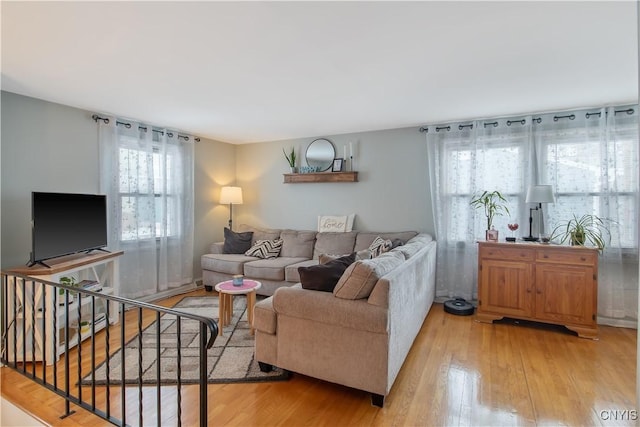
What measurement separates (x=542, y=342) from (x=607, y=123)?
7.81ft

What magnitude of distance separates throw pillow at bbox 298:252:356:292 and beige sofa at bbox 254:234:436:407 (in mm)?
53

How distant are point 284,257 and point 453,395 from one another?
9.67ft

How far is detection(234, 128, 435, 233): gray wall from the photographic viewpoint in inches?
173

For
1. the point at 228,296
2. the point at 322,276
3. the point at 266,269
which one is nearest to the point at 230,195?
the point at 266,269

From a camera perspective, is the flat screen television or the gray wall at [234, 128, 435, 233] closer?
the flat screen television

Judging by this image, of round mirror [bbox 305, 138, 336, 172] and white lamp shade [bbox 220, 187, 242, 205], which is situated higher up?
round mirror [bbox 305, 138, 336, 172]

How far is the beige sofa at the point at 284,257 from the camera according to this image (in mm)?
4160

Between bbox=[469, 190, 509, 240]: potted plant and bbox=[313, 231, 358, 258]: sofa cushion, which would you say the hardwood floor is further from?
bbox=[313, 231, 358, 258]: sofa cushion

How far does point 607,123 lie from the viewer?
3424mm

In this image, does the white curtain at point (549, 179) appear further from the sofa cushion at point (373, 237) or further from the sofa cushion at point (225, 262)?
the sofa cushion at point (225, 262)

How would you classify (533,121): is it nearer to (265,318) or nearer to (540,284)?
(540,284)

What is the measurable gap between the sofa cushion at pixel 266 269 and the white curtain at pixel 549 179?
204 centimetres

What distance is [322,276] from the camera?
2.30 metres

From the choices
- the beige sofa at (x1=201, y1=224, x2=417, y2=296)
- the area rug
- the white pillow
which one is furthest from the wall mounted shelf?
the area rug
